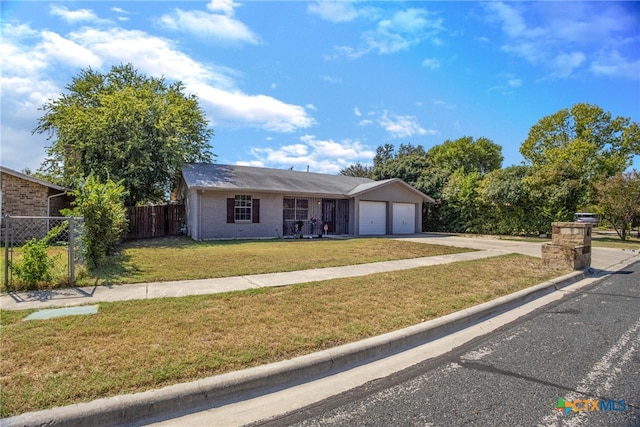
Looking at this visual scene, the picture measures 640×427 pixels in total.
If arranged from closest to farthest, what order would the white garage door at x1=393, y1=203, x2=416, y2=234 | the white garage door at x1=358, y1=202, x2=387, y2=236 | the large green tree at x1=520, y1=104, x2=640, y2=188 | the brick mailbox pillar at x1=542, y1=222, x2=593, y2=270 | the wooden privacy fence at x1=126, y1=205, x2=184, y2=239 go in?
1. the brick mailbox pillar at x1=542, y1=222, x2=593, y2=270
2. the wooden privacy fence at x1=126, y1=205, x2=184, y2=239
3. the white garage door at x1=358, y1=202, x2=387, y2=236
4. the white garage door at x1=393, y1=203, x2=416, y2=234
5. the large green tree at x1=520, y1=104, x2=640, y2=188

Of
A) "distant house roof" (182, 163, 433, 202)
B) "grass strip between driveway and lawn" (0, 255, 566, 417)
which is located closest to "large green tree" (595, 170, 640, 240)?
"distant house roof" (182, 163, 433, 202)

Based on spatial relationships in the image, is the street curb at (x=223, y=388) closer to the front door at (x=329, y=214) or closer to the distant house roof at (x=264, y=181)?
the distant house roof at (x=264, y=181)

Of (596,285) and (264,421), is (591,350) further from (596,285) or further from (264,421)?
(596,285)

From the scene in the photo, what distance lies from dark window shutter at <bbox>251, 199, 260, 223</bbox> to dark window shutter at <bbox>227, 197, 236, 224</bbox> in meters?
1.04

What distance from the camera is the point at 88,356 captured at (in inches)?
144

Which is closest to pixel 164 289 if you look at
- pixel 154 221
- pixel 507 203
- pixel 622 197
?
pixel 154 221

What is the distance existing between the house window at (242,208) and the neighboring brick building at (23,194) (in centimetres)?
788

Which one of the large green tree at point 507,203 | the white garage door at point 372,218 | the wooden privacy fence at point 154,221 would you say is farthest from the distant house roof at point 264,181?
the large green tree at point 507,203

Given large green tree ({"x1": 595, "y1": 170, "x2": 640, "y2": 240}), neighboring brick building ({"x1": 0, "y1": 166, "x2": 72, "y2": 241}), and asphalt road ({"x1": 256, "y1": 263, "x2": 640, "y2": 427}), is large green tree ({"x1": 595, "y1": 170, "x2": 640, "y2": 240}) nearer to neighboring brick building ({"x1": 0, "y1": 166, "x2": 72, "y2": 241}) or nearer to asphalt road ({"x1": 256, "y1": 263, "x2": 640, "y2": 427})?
asphalt road ({"x1": 256, "y1": 263, "x2": 640, "y2": 427})

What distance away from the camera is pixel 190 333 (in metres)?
4.41

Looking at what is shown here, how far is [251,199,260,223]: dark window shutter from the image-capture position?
18.9 metres

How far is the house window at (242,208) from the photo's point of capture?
1848 centimetres

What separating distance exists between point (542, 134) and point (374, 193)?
29866 millimetres

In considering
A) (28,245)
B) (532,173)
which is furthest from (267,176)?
(532,173)
